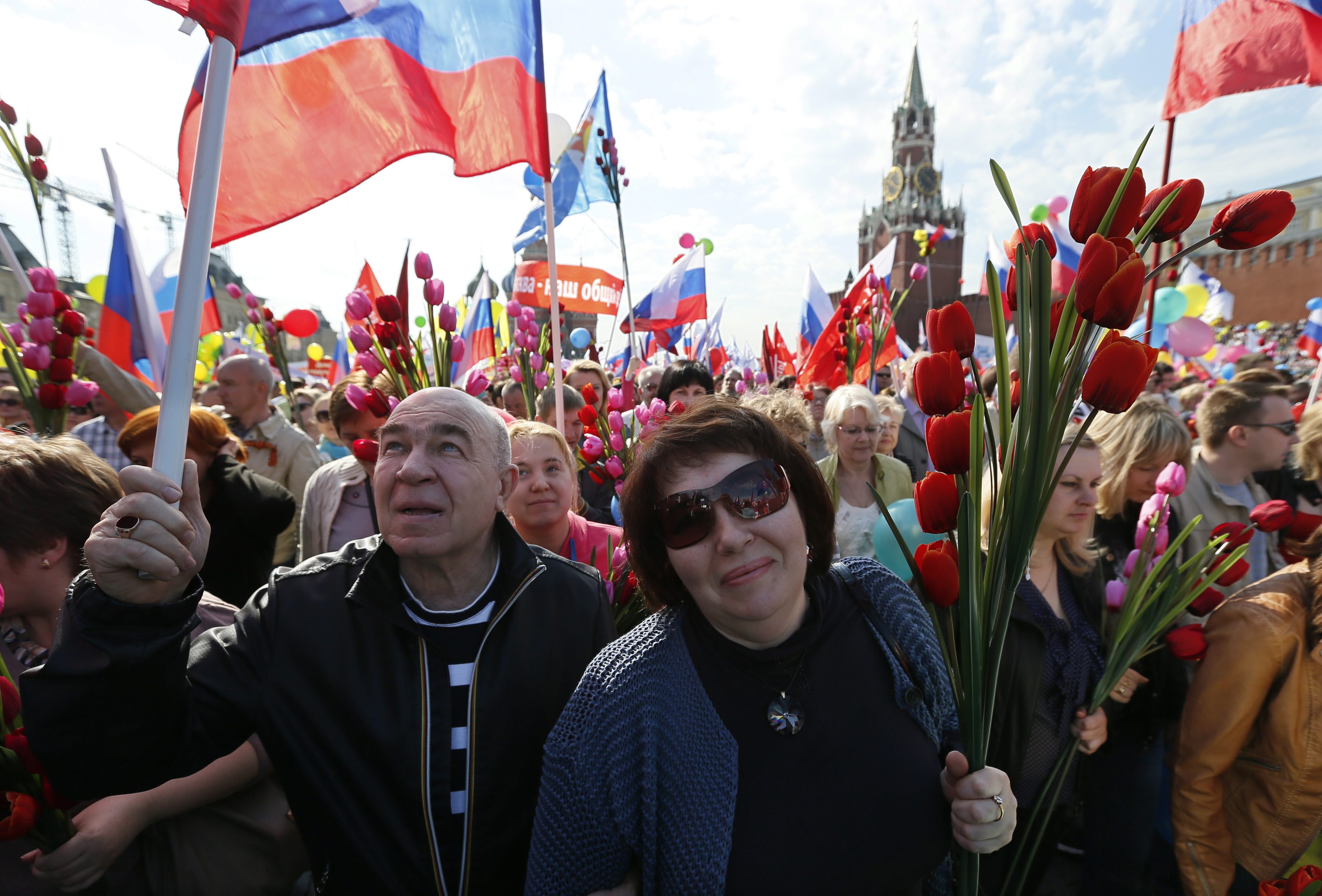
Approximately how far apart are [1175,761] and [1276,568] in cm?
133

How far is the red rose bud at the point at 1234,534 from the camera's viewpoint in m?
1.68

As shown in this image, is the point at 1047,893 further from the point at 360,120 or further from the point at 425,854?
the point at 360,120

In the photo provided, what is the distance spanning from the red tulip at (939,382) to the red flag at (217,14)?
1256 mm

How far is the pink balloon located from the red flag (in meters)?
10.3

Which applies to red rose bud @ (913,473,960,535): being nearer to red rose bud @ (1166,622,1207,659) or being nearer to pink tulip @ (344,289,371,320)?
red rose bud @ (1166,622,1207,659)

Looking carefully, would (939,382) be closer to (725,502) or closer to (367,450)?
(725,502)

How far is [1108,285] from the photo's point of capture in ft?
2.73

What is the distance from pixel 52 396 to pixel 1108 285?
133 inches

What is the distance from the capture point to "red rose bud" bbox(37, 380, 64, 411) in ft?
8.34

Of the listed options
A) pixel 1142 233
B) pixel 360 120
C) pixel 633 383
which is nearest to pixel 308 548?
pixel 360 120

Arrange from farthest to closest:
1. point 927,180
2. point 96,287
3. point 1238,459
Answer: point 927,180 < point 96,287 < point 1238,459

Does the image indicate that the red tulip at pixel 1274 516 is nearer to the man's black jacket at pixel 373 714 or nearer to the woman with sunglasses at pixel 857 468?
the woman with sunglasses at pixel 857 468

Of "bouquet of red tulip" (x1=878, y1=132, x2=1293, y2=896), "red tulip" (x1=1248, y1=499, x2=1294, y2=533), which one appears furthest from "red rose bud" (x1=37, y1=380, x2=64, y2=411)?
"red tulip" (x1=1248, y1=499, x2=1294, y2=533)

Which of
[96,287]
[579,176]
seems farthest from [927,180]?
[96,287]
